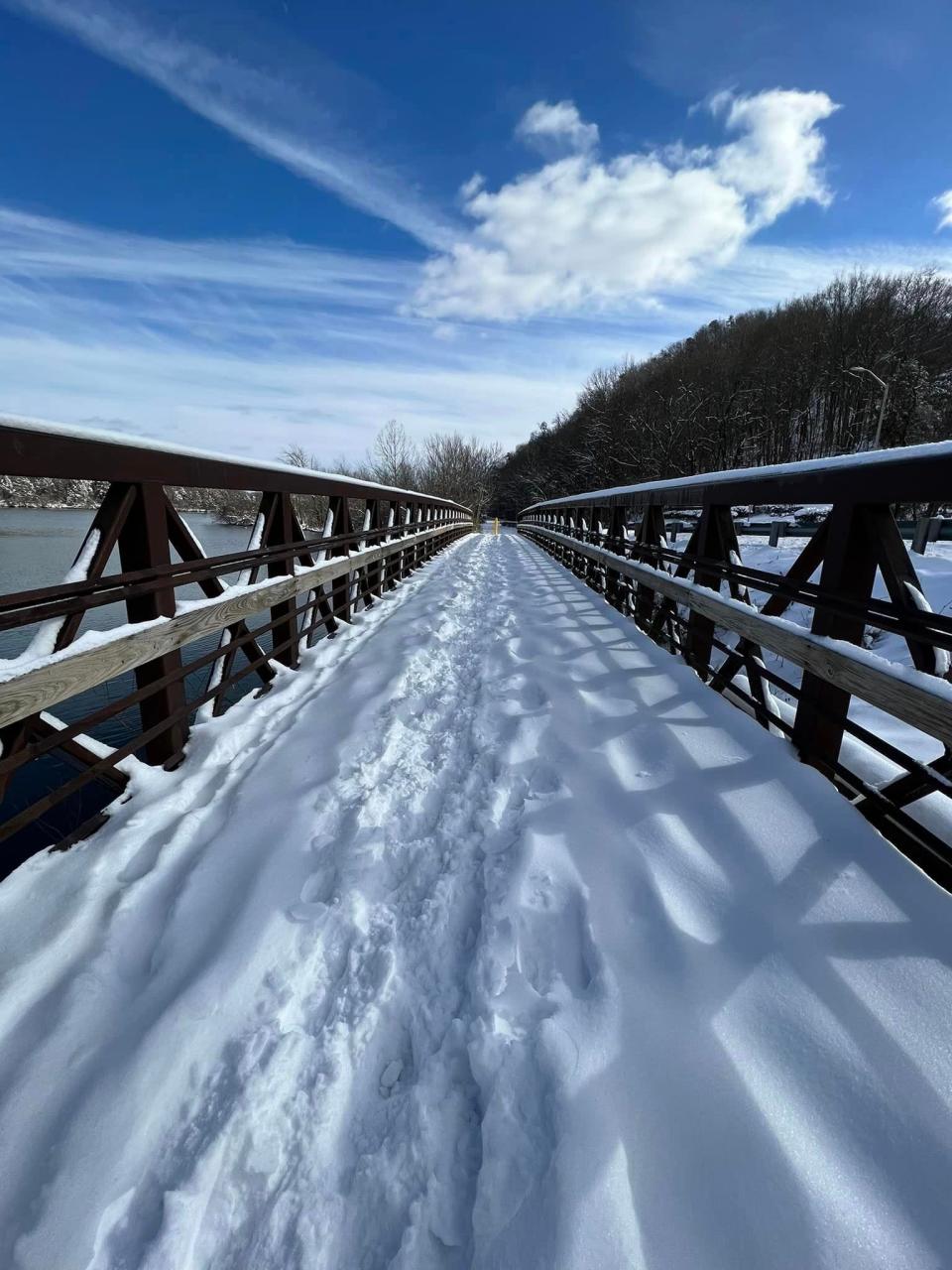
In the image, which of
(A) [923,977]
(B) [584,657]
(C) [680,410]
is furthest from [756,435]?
(A) [923,977]

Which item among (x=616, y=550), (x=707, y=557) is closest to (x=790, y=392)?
(x=616, y=550)

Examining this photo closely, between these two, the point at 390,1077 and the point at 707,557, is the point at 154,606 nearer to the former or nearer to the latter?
the point at 390,1077

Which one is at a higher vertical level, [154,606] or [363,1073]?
[154,606]

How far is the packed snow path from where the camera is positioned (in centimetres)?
107

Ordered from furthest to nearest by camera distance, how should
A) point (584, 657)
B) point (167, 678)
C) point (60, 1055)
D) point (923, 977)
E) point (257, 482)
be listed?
point (584, 657), point (257, 482), point (167, 678), point (923, 977), point (60, 1055)

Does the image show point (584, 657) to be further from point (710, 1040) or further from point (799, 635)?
point (710, 1040)

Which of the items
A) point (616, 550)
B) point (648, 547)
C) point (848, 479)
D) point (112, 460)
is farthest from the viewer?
point (616, 550)

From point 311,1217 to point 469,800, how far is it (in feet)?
4.63

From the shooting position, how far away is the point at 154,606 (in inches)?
96.7

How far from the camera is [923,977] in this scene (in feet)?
4.85

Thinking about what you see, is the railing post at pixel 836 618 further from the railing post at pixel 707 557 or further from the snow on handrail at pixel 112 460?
the snow on handrail at pixel 112 460

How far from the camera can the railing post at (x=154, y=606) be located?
7.77 feet

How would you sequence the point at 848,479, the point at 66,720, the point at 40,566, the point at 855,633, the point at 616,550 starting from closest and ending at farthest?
the point at 848,479, the point at 855,633, the point at 66,720, the point at 616,550, the point at 40,566

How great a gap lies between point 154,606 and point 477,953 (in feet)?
6.64
